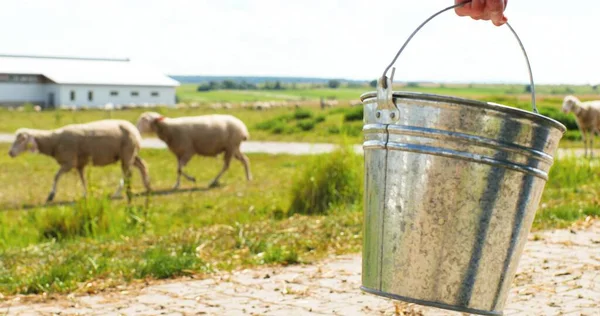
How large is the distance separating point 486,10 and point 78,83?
→ 69.2 m

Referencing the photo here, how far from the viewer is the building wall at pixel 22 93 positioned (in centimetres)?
6588

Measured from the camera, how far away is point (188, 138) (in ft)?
52.7

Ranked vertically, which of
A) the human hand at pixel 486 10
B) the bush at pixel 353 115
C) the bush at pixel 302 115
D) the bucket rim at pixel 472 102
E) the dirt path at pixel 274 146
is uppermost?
the human hand at pixel 486 10

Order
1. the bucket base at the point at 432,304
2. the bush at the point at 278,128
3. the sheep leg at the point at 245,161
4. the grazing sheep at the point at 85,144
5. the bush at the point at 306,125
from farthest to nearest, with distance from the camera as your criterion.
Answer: the bush at the point at 278,128 → the bush at the point at 306,125 → the sheep leg at the point at 245,161 → the grazing sheep at the point at 85,144 → the bucket base at the point at 432,304

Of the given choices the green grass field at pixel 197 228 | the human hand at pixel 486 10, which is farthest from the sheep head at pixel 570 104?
the human hand at pixel 486 10

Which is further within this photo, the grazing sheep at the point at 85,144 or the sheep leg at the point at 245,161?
the sheep leg at the point at 245,161

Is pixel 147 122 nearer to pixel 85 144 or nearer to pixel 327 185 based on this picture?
pixel 85 144

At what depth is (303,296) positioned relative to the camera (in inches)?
214

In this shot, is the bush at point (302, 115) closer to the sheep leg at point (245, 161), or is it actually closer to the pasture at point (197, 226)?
the sheep leg at point (245, 161)

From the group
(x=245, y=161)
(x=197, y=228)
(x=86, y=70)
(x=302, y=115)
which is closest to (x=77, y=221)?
(x=197, y=228)

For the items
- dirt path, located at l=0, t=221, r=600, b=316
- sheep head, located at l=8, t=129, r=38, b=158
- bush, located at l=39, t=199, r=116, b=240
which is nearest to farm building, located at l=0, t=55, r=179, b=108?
sheep head, located at l=8, t=129, r=38, b=158

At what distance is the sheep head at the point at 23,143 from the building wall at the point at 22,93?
52.3 metres

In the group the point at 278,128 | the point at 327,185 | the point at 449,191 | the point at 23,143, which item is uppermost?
the point at 449,191

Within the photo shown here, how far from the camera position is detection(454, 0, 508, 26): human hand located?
373 cm
